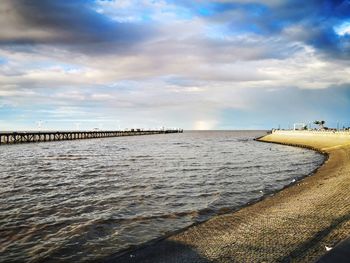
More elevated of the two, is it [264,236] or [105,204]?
[264,236]

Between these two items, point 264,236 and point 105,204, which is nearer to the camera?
point 264,236

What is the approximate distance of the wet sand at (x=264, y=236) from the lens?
28.9 ft

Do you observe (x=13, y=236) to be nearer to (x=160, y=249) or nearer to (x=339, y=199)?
(x=160, y=249)

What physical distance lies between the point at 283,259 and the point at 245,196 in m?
10.0

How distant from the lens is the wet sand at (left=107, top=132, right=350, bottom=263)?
8820mm

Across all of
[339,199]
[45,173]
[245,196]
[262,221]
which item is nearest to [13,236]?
[262,221]

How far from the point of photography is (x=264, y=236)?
10.1 meters

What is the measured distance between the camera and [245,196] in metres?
18.3

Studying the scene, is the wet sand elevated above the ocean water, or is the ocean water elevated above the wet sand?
the wet sand

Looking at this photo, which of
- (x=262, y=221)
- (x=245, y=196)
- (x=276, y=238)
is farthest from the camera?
(x=245, y=196)

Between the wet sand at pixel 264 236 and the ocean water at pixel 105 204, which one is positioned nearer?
the wet sand at pixel 264 236

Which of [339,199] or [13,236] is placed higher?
[339,199]

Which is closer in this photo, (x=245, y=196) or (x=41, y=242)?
(x=41, y=242)

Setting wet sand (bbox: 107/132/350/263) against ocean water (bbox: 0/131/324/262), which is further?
ocean water (bbox: 0/131/324/262)
